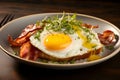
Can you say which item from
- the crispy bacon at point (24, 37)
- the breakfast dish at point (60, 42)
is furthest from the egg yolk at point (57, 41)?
the crispy bacon at point (24, 37)

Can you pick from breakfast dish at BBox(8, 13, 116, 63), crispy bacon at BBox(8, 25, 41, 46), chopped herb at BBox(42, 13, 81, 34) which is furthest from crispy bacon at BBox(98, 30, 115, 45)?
crispy bacon at BBox(8, 25, 41, 46)

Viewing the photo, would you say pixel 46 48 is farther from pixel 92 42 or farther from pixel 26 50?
pixel 92 42

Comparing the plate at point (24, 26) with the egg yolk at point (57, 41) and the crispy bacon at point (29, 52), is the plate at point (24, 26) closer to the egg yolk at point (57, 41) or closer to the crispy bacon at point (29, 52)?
the crispy bacon at point (29, 52)

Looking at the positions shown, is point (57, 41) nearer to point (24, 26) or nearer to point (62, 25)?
point (62, 25)

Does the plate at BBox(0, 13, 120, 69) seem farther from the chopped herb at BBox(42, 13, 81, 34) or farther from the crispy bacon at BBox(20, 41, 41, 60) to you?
the chopped herb at BBox(42, 13, 81, 34)

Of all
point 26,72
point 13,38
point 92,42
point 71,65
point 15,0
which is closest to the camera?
point 71,65

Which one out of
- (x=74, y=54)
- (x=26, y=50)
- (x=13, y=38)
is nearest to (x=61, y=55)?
(x=74, y=54)

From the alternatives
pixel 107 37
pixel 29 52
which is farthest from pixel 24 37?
pixel 107 37
